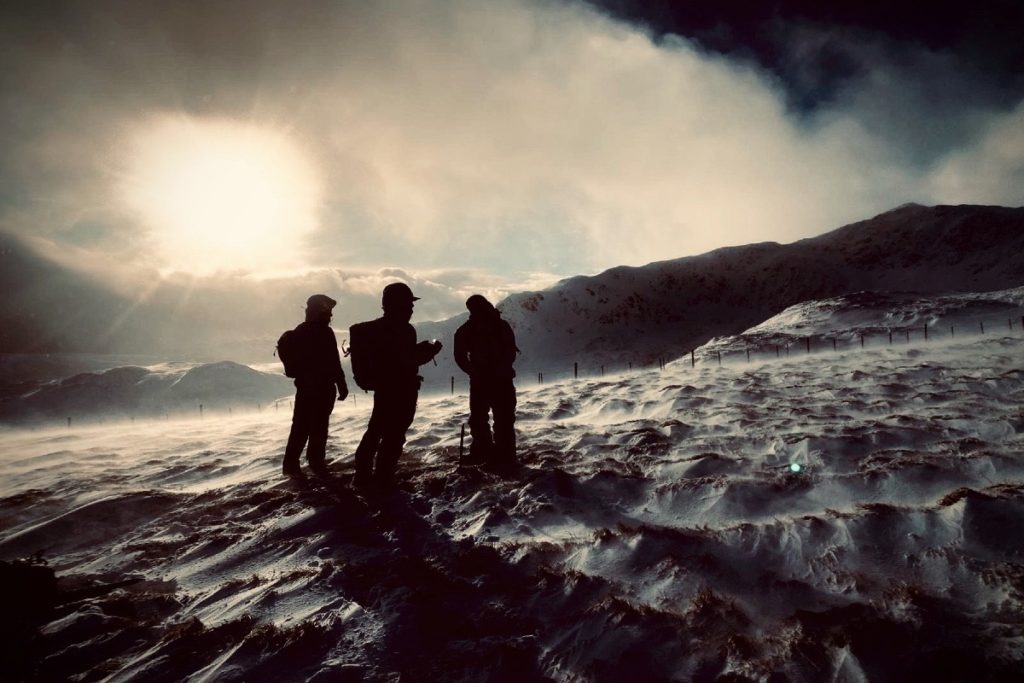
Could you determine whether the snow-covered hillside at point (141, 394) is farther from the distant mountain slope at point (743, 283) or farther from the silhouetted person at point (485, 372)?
the silhouetted person at point (485, 372)

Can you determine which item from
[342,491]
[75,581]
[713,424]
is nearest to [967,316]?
[713,424]

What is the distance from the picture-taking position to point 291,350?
220 inches

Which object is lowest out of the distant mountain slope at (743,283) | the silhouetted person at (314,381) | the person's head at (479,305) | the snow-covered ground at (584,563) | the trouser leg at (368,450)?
the snow-covered ground at (584,563)

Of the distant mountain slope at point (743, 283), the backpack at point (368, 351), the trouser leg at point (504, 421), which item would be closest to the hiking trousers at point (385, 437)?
the backpack at point (368, 351)

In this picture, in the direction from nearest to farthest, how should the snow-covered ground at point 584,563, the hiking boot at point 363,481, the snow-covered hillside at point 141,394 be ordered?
the snow-covered ground at point 584,563, the hiking boot at point 363,481, the snow-covered hillside at point 141,394

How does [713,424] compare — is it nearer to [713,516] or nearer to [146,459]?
[713,516]

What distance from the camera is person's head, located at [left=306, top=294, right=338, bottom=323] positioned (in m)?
5.63

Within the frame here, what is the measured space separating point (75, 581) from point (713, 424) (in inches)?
247

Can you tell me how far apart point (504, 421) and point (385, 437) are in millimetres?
1323

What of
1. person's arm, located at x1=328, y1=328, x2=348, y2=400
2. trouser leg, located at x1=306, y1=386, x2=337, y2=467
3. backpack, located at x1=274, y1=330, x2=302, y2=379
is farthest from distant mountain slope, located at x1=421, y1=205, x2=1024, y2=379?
backpack, located at x1=274, y1=330, x2=302, y2=379

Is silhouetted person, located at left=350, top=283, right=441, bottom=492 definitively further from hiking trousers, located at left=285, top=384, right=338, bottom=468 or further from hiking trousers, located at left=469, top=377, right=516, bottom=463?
hiking trousers, located at left=285, top=384, right=338, bottom=468

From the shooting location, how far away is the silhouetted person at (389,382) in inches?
177

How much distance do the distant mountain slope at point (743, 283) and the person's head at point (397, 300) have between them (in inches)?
1496

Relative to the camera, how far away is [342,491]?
4.32 meters
